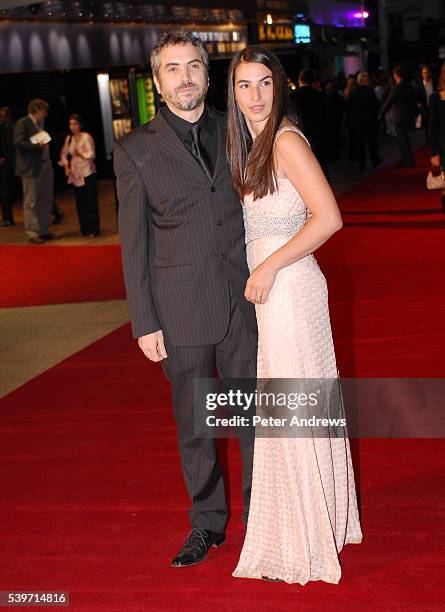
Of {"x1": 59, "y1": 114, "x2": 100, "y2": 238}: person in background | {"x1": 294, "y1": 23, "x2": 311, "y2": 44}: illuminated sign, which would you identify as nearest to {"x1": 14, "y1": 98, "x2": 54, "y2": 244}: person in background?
{"x1": 59, "y1": 114, "x2": 100, "y2": 238}: person in background

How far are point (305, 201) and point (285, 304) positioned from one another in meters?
0.34

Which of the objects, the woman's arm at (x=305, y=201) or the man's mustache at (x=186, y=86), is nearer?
the woman's arm at (x=305, y=201)

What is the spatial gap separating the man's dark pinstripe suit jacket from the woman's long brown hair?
98 mm

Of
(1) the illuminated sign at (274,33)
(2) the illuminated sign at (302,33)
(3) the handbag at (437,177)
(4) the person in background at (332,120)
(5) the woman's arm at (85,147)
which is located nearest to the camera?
(3) the handbag at (437,177)

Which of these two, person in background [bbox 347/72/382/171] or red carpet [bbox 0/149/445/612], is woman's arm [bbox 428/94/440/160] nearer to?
red carpet [bbox 0/149/445/612]

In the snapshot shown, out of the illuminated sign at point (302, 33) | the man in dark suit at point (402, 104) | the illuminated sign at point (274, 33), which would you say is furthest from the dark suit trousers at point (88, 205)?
the illuminated sign at point (302, 33)

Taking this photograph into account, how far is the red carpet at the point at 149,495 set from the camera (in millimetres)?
3363

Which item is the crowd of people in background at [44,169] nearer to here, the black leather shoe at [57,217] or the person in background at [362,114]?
the black leather shoe at [57,217]

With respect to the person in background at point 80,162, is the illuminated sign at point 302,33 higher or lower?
higher

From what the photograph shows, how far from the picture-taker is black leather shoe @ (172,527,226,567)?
11.8 feet

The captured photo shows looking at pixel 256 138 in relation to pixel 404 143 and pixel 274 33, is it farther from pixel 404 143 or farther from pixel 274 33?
pixel 274 33

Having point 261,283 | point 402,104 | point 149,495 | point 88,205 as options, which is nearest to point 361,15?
point 402,104

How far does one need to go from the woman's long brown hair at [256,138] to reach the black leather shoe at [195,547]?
124cm

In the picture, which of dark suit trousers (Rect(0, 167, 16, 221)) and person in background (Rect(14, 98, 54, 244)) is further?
dark suit trousers (Rect(0, 167, 16, 221))
